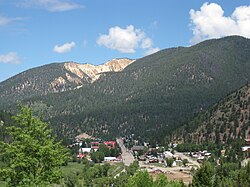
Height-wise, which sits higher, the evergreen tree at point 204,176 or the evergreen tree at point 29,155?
the evergreen tree at point 29,155

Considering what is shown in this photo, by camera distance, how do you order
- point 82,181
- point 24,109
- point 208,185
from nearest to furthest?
point 24,109 < point 208,185 < point 82,181

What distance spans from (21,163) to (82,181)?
128 m

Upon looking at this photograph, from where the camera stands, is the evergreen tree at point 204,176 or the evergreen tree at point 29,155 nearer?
the evergreen tree at point 29,155

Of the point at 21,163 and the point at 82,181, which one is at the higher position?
the point at 21,163

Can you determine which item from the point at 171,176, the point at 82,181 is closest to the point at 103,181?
the point at 82,181

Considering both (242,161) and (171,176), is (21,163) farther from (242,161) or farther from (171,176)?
(242,161)

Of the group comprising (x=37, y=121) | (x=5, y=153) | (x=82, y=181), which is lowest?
(x=82, y=181)

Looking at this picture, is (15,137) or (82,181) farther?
(82,181)

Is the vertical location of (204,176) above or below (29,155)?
below

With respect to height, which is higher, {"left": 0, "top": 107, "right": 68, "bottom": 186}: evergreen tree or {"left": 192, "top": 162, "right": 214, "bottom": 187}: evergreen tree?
{"left": 0, "top": 107, "right": 68, "bottom": 186}: evergreen tree

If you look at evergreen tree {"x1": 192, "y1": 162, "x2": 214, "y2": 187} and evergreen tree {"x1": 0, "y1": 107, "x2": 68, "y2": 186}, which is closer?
evergreen tree {"x1": 0, "y1": 107, "x2": 68, "y2": 186}

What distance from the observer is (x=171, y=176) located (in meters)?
148

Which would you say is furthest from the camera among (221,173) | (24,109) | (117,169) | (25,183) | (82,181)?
(117,169)

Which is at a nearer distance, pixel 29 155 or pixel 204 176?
pixel 29 155
